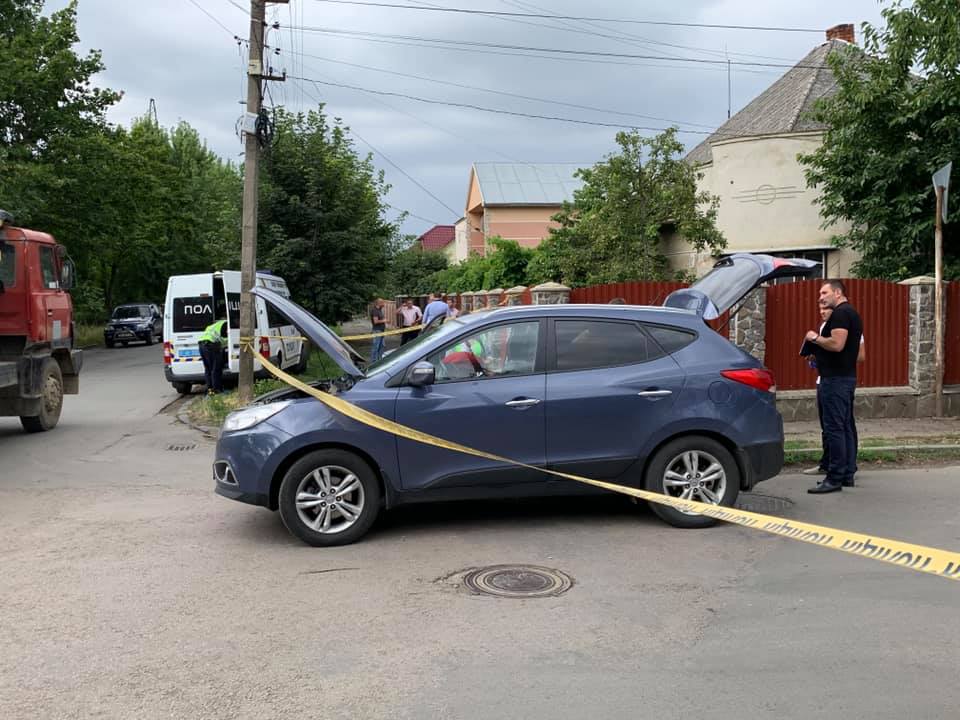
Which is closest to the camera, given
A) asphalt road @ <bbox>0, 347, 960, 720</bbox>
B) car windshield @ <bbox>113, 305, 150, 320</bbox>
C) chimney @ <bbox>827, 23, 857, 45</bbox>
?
asphalt road @ <bbox>0, 347, 960, 720</bbox>

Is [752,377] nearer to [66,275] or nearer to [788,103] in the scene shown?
[66,275]

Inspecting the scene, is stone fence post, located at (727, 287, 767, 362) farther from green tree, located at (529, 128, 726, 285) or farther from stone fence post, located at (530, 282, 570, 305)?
green tree, located at (529, 128, 726, 285)

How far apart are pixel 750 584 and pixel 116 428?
406 inches

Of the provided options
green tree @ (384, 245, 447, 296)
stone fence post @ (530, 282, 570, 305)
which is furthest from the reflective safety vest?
green tree @ (384, 245, 447, 296)

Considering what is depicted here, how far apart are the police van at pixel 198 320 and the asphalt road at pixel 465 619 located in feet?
31.8

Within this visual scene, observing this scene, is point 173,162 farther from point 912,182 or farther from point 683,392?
point 683,392

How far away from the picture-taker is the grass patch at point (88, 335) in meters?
36.9

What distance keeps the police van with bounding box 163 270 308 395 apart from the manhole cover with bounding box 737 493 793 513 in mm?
11105

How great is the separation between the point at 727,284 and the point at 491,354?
3068 millimetres

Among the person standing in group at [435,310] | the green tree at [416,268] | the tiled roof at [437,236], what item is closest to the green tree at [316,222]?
the person standing in group at [435,310]

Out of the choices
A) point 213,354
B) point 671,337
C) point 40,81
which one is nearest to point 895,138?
point 671,337

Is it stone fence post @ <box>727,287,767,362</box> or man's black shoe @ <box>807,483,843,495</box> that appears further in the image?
stone fence post @ <box>727,287,767,362</box>

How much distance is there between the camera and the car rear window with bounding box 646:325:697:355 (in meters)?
6.53

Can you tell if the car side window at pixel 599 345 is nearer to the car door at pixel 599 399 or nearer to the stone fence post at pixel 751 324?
the car door at pixel 599 399
